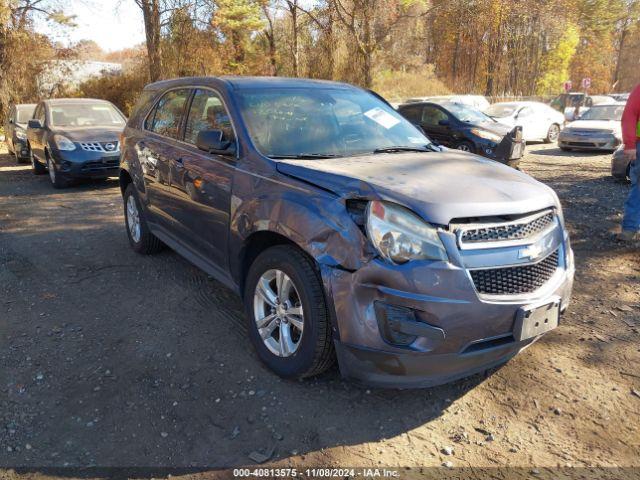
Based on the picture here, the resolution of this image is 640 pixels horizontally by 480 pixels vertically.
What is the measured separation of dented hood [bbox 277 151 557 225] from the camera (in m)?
2.62

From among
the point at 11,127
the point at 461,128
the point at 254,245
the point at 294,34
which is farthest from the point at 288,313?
the point at 294,34

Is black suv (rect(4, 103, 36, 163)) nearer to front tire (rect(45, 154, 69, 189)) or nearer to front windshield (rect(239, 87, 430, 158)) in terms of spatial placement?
front tire (rect(45, 154, 69, 189))

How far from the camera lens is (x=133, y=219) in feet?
19.2

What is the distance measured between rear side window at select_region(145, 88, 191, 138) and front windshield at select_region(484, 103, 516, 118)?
1439 cm

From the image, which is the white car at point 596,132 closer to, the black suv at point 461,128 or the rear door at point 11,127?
the black suv at point 461,128

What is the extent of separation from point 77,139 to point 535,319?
30.7 feet

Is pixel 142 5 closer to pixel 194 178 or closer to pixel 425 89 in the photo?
pixel 194 178

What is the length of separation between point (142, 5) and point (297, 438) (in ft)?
64.0

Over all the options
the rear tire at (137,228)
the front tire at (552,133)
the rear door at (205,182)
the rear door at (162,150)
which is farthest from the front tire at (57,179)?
the front tire at (552,133)

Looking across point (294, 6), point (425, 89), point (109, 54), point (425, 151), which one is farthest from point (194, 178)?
point (109, 54)

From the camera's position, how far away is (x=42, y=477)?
2490mm

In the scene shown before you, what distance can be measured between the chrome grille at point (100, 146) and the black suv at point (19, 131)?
5.23 meters

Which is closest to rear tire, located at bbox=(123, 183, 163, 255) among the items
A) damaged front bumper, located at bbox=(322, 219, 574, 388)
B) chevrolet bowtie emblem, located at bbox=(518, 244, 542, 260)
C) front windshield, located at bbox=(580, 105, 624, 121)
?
damaged front bumper, located at bbox=(322, 219, 574, 388)

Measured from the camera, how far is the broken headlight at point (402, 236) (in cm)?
254
